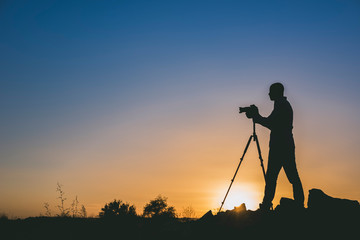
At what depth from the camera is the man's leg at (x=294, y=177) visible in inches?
250

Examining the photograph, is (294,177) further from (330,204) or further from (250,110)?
(250,110)

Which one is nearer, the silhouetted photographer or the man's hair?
the silhouetted photographer

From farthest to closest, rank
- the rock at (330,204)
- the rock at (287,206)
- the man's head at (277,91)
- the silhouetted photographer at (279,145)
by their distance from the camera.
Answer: the man's head at (277,91)
the silhouetted photographer at (279,145)
the rock at (287,206)
the rock at (330,204)

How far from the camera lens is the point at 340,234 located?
5.41 m

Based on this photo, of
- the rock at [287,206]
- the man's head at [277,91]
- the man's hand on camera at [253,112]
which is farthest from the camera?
the man's hand on camera at [253,112]

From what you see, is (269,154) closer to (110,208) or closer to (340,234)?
(340,234)

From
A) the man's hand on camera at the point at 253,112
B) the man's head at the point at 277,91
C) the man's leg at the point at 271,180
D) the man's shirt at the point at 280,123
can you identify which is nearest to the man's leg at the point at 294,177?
the man's leg at the point at 271,180

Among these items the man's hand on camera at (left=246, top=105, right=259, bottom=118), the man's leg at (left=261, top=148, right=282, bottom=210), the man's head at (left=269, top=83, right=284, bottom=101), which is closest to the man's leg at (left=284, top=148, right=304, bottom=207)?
the man's leg at (left=261, top=148, right=282, bottom=210)

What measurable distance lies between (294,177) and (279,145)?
2.64 ft

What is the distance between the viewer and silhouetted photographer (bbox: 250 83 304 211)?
21.0ft

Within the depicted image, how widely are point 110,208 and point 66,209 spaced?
3279 cm

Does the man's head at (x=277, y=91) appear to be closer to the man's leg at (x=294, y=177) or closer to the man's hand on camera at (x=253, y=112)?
the man's hand on camera at (x=253, y=112)

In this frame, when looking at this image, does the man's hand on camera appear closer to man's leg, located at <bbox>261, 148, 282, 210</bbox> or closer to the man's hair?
the man's hair

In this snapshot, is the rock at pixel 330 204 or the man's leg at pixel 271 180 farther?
the man's leg at pixel 271 180
